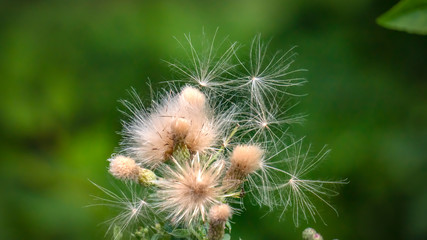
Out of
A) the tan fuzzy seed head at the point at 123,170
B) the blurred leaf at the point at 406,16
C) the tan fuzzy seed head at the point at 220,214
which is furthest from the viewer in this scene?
the tan fuzzy seed head at the point at 123,170

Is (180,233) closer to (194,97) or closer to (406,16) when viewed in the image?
(194,97)

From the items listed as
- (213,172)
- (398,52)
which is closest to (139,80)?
(398,52)

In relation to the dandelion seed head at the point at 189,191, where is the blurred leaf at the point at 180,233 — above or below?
below

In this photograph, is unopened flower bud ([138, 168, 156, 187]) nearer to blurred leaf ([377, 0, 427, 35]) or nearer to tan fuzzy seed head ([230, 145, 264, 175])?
tan fuzzy seed head ([230, 145, 264, 175])

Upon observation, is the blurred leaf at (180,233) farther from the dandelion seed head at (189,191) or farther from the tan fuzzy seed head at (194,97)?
the tan fuzzy seed head at (194,97)

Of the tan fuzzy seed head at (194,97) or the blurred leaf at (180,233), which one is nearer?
the blurred leaf at (180,233)

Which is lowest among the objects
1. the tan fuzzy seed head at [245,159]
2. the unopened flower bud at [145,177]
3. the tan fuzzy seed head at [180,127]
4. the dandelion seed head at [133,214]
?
the dandelion seed head at [133,214]

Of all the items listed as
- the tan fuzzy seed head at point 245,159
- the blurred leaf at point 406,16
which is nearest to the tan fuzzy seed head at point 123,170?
the tan fuzzy seed head at point 245,159

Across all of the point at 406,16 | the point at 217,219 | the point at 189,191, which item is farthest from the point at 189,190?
the point at 406,16
